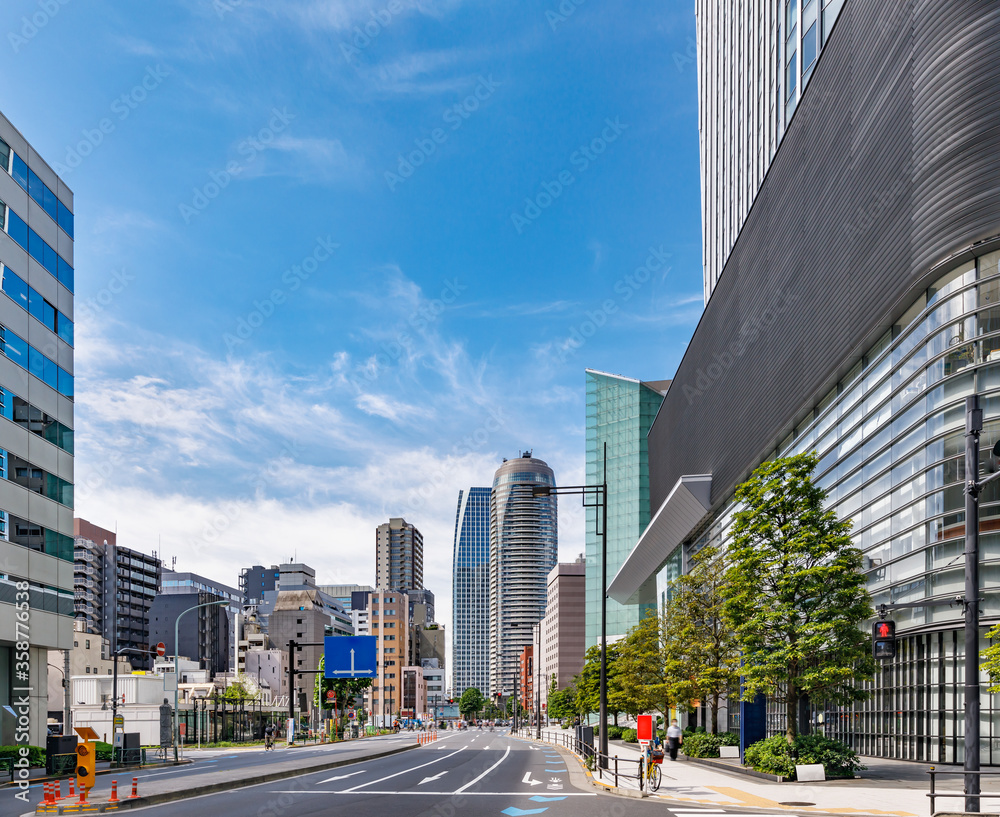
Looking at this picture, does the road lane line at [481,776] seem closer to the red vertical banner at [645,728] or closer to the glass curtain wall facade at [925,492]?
the red vertical banner at [645,728]

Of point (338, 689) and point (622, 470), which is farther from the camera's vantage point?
point (622, 470)

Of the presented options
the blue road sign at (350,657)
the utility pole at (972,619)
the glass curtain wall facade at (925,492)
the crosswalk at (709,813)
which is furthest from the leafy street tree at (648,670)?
the utility pole at (972,619)

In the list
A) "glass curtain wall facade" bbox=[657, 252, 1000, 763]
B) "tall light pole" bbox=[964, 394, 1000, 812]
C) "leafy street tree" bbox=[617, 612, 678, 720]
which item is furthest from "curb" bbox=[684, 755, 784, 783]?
"tall light pole" bbox=[964, 394, 1000, 812]

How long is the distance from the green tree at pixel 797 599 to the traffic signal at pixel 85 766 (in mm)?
19207

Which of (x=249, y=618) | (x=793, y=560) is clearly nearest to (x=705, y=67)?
(x=793, y=560)

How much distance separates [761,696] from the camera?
4112 centimetres

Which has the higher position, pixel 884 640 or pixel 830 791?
pixel 884 640

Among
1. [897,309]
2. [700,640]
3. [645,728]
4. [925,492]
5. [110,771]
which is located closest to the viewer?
[645,728]

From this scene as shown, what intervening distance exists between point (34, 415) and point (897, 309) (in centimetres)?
4292

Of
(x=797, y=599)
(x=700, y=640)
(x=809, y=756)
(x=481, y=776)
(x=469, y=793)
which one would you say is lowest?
(x=481, y=776)

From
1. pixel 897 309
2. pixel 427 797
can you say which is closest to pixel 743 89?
pixel 897 309

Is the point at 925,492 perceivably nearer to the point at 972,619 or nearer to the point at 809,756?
the point at 809,756

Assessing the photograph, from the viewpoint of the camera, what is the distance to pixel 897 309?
30.9 meters

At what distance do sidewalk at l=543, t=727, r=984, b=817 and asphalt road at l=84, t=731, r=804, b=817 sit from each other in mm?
1696
